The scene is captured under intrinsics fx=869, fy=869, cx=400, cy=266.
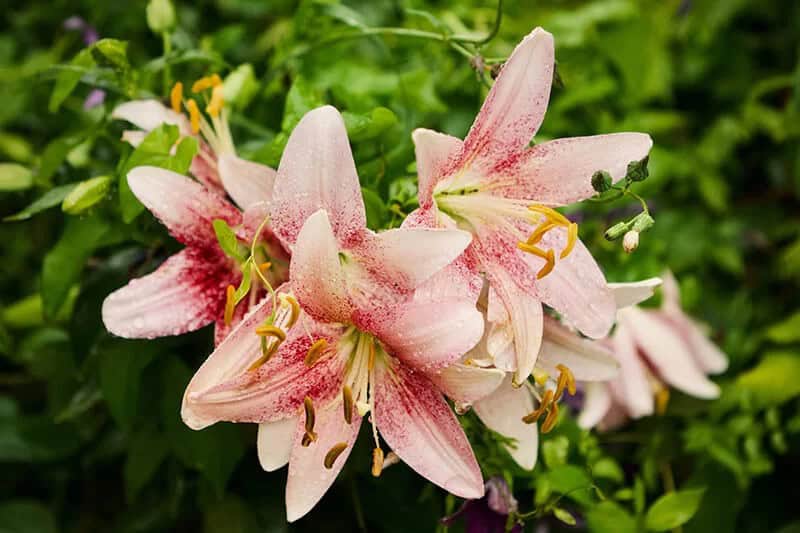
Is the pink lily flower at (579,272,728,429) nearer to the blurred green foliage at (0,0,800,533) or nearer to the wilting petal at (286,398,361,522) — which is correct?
the blurred green foliage at (0,0,800,533)

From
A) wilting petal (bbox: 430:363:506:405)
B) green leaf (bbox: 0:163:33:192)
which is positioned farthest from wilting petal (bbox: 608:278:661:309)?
green leaf (bbox: 0:163:33:192)

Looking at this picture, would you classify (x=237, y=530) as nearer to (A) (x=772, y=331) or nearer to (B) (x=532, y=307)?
(B) (x=532, y=307)

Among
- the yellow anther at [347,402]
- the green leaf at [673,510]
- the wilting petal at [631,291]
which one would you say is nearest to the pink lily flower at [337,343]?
the yellow anther at [347,402]

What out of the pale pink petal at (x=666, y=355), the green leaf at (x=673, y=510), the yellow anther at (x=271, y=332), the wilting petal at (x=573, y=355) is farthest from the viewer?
the pale pink petal at (x=666, y=355)

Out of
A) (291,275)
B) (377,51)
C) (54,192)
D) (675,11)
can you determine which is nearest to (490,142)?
(291,275)

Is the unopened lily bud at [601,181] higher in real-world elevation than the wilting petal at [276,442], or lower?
higher

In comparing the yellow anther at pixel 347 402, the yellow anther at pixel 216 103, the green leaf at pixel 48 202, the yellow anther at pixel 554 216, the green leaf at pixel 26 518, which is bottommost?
the green leaf at pixel 26 518

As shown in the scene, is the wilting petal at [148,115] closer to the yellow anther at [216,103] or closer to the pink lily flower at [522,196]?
the yellow anther at [216,103]
